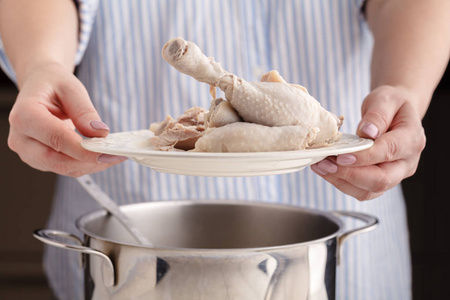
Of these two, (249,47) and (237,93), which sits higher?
(249,47)

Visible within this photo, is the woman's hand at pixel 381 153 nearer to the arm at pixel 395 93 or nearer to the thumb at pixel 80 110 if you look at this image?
the arm at pixel 395 93

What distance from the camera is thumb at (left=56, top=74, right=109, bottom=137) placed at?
2.50 feet

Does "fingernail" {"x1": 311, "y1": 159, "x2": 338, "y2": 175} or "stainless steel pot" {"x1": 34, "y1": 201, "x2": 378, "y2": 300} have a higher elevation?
"fingernail" {"x1": 311, "y1": 159, "x2": 338, "y2": 175}

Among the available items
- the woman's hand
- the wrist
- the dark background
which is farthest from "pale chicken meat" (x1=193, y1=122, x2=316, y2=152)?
the dark background

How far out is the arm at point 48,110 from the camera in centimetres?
80

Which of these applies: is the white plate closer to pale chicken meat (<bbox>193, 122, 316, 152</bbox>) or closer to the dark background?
pale chicken meat (<bbox>193, 122, 316, 152</bbox>)

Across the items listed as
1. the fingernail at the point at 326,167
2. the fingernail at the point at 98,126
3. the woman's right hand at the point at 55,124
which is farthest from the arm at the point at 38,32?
the fingernail at the point at 326,167

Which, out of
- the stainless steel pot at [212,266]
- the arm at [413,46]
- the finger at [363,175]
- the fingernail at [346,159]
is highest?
the arm at [413,46]

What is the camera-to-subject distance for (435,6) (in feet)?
3.69

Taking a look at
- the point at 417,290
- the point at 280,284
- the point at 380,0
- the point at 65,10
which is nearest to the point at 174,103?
the point at 65,10

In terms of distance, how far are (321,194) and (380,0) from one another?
45cm

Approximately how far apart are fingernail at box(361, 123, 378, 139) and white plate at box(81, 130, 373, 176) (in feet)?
0.23

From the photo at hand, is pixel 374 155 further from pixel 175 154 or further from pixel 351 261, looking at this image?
pixel 351 261

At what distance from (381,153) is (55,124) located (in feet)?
1.52
